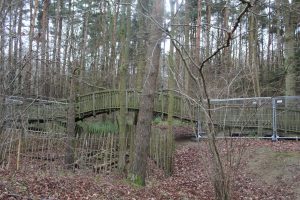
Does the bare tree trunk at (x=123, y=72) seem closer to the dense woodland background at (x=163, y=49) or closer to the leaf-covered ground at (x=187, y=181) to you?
the dense woodland background at (x=163, y=49)

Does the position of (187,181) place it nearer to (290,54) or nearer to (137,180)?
(137,180)

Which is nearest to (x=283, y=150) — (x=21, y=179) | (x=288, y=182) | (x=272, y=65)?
(x=288, y=182)

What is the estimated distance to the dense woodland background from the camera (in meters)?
7.26

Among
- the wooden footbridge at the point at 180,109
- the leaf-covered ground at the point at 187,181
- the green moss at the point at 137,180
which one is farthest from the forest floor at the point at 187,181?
the wooden footbridge at the point at 180,109

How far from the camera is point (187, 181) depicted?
10922 millimetres

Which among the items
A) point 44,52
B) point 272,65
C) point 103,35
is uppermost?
point 103,35

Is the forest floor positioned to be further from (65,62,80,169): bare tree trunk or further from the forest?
(65,62,80,169): bare tree trunk

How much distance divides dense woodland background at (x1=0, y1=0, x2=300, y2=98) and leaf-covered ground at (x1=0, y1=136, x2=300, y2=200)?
190 centimetres

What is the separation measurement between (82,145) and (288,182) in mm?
7315

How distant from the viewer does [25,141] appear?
13.1m

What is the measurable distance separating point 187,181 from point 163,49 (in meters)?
4.39

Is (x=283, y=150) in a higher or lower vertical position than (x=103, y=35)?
lower

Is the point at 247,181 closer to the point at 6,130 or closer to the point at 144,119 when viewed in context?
the point at 144,119

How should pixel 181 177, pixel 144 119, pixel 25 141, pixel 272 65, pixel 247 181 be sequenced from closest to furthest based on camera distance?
pixel 144 119, pixel 247 181, pixel 181 177, pixel 25 141, pixel 272 65
